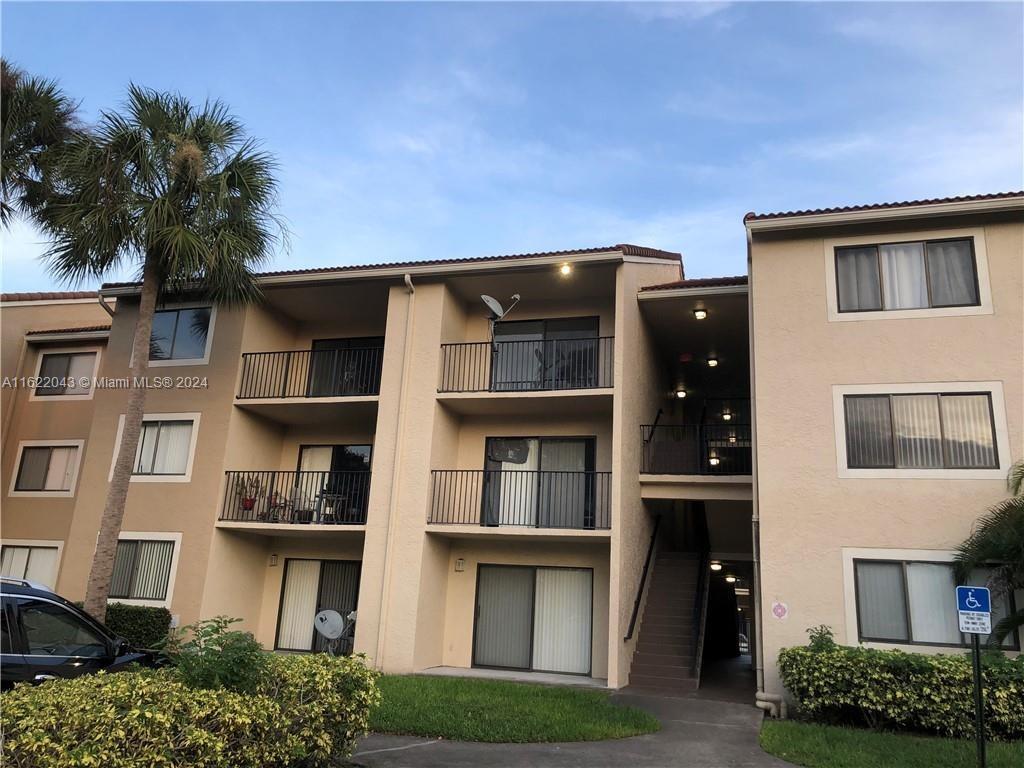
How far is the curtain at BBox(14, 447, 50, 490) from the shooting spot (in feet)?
64.4

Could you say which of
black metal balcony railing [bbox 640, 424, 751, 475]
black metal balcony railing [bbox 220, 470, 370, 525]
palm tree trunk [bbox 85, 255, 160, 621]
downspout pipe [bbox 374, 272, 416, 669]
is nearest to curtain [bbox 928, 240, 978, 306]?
black metal balcony railing [bbox 640, 424, 751, 475]

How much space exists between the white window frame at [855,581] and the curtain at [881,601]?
0.30ft

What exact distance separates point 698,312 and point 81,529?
14.6 meters

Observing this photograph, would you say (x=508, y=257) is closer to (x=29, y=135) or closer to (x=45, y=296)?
(x=29, y=135)

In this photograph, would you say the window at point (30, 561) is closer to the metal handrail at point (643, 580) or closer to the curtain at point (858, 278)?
the metal handrail at point (643, 580)

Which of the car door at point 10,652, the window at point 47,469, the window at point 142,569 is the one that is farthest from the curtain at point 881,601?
the window at point 47,469

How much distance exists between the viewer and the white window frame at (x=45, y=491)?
19.1 m

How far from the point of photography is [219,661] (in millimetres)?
6406

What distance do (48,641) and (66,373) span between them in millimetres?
14559

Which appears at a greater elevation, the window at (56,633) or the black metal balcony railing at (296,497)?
the black metal balcony railing at (296,497)

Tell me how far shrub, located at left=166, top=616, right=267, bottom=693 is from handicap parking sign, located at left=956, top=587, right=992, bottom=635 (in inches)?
293

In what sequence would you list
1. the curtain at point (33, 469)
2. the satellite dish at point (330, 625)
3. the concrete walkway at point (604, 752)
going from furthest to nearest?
the curtain at point (33, 469), the satellite dish at point (330, 625), the concrete walkway at point (604, 752)

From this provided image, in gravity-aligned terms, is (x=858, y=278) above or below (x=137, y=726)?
above

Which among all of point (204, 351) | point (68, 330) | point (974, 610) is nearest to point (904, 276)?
point (974, 610)
